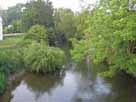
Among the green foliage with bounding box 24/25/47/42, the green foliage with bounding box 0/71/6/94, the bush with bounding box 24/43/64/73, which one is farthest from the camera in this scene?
the green foliage with bounding box 24/25/47/42

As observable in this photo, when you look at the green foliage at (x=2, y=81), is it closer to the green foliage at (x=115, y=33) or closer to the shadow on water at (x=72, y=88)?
the shadow on water at (x=72, y=88)

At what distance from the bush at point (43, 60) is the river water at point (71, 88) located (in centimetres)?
67

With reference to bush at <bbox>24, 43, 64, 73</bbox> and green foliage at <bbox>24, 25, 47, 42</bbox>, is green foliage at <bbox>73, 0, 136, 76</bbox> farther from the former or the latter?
green foliage at <bbox>24, 25, 47, 42</bbox>

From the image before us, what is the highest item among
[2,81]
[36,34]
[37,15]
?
[37,15]

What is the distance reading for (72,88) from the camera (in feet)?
63.6

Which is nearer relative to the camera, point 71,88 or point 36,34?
point 71,88

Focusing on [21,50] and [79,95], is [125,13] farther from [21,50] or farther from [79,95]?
[21,50]

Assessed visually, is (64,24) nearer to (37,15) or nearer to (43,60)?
(37,15)

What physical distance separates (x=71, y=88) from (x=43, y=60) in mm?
4295

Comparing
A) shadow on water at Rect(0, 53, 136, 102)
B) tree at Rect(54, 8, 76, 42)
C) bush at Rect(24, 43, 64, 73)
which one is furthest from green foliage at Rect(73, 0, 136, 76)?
tree at Rect(54, 8, 76, 42)

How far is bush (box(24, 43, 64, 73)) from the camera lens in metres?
23.0

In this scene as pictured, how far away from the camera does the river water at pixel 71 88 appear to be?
1719 cm

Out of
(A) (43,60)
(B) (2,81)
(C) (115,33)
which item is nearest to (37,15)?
(A) (43,60)

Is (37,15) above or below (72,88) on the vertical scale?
above
